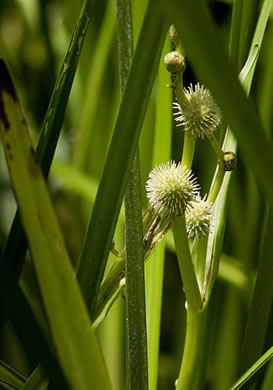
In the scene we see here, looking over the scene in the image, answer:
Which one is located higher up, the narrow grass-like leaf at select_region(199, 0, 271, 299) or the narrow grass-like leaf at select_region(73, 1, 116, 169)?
the narrow grass-like leaf at select_region(73, 1, 116, 169)

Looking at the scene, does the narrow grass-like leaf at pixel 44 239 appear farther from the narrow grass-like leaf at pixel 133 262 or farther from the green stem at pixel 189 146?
the green stem at pixel 189 146

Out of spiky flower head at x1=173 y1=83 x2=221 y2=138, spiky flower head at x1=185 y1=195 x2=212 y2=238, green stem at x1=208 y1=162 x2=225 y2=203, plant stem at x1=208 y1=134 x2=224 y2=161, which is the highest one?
spiky flower head at x1=173 y1=83 x2=221 y2=138

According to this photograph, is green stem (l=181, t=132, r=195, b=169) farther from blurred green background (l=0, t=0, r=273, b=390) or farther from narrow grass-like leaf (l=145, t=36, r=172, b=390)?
blurred green background (l=0, t=0, r=273, b=390)

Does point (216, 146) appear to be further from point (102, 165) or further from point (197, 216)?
point (102, 165)

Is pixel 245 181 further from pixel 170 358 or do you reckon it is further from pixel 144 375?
pixel 144 375

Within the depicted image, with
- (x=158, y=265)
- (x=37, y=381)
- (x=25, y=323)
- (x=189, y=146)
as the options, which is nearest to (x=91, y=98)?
(x=158, y=265)

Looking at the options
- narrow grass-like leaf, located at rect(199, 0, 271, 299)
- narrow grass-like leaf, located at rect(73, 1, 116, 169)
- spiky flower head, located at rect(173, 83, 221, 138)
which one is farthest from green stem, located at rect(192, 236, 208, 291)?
narrow grass-like leaf, located at rect(73, 1, 116, 169)
